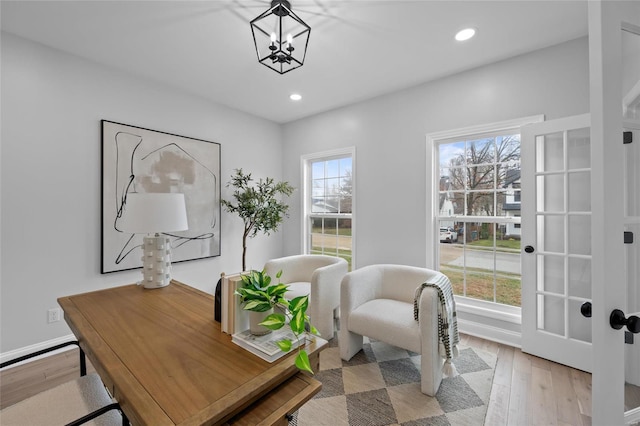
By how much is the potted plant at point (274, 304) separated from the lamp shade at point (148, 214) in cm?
90

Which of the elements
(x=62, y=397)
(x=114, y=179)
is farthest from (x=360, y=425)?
(x=114, y=179)

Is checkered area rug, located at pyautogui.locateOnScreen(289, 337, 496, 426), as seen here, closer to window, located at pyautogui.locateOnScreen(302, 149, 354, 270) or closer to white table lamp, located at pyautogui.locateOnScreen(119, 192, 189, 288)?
white table lamp, located at pyautogui.locateOnScreen(119, 192, 189, 288)

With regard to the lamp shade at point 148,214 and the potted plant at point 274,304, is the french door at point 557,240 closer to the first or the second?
the potted plant at point 274,304

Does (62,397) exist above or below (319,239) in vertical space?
below

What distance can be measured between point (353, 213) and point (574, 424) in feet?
8.42

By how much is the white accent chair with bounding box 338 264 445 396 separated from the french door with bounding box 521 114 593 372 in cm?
93

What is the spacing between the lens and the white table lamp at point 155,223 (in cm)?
167

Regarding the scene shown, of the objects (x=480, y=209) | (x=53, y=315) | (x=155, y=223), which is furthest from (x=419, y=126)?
(x=53, y=315)

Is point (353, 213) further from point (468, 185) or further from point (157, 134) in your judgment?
point (157, 134)

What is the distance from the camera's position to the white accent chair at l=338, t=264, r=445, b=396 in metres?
1.86

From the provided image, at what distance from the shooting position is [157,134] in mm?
3006

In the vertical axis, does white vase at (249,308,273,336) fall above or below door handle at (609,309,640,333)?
below

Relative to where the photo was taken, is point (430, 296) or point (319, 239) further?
point (319, 239)

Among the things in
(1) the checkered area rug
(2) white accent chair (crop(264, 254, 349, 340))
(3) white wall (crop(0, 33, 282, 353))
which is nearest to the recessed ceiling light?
(2) white accent chair (crop(264, 254, 349, 340))
